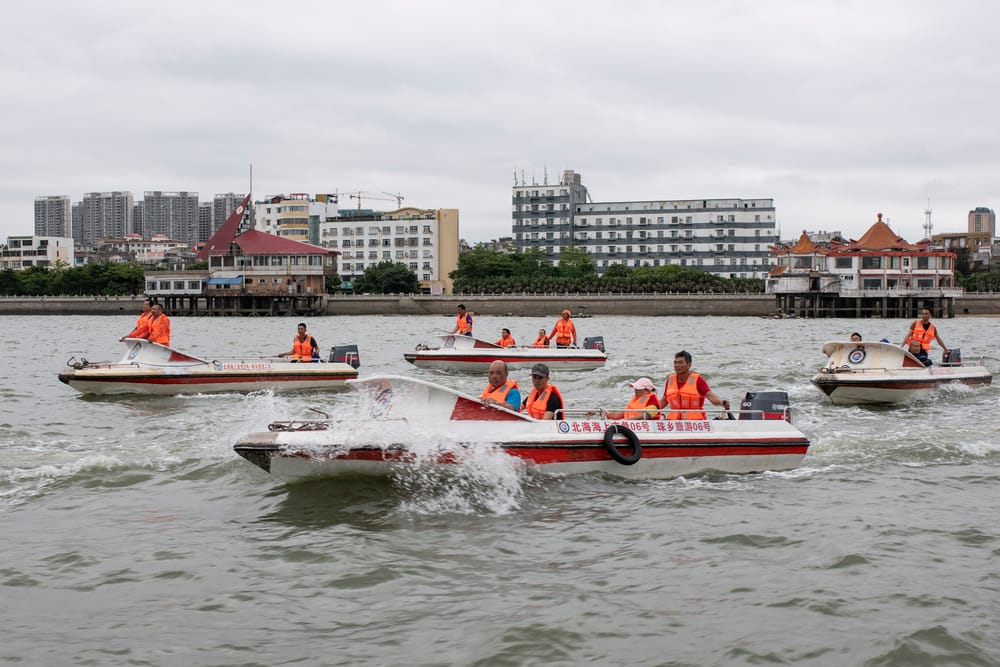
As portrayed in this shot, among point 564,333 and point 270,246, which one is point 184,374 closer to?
point 564,333

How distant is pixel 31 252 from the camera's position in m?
174

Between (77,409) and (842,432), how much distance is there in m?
16.4

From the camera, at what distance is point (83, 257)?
19250 cm

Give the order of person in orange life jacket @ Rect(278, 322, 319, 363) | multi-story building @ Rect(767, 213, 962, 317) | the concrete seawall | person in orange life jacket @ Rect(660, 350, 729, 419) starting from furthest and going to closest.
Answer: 1. the concrete seawall
2. multi-story building @ Rect(767, 213, 962, 317)
3. person in orange life jacket @ Rect(278, 322, 319, 363)
4. person in orange life jacket @ Rect(660, 350, 729, 419)

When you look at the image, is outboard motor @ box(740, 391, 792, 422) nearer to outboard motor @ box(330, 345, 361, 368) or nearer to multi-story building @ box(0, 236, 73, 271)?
outboard motor @ box(330, 345, 361, 368)

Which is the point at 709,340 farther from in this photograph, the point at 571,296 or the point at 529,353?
the point at 571,296

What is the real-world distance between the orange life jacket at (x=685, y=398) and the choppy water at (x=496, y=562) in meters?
0.96

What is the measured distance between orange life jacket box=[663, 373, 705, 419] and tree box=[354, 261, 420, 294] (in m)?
110

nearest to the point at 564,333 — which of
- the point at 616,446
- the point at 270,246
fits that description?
the point at 616,446

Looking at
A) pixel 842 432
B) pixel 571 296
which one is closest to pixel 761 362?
pixel 842 432

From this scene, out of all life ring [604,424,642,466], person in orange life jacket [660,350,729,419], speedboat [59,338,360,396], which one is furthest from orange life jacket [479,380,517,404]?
speedboat [59,338,360,396]

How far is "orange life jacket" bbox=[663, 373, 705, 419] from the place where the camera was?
14.4 metres

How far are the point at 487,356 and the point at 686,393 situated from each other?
17.3 meters

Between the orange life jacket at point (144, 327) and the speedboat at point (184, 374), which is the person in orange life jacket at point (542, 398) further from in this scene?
the orange life jacket at point (144, 327)
